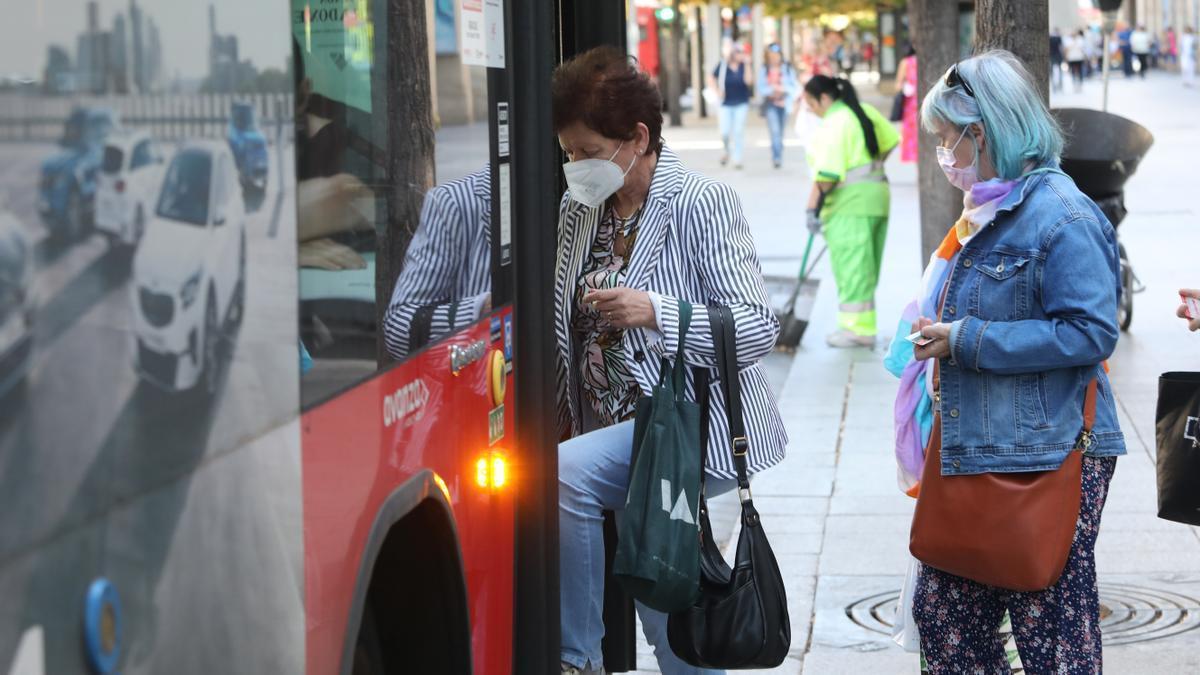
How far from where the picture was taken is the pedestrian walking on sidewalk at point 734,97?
24.9 meters

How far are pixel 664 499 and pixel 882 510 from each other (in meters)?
3.47

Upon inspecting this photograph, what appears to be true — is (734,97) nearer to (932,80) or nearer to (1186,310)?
(932,80)

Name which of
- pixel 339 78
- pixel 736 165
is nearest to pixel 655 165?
pixel 339 78

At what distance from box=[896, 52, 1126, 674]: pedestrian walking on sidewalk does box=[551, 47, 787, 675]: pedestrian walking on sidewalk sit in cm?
44

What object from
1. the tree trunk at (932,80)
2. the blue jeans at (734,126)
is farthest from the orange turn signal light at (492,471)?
the blue jeans at (734,126)

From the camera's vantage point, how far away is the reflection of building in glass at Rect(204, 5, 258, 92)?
70.2 inches

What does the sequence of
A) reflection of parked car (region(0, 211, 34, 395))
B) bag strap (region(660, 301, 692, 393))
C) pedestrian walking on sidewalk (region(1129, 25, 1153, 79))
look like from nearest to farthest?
reflection of parked car (region(0, 211, 34, 395)) < bag strap (region(660, 301, 692, 393)) < pedestrian walking on sidewalk (region(1129, 25, 1153, 79))

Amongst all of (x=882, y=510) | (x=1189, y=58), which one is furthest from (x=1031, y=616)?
(x=1189, y=58)

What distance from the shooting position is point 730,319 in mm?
3643

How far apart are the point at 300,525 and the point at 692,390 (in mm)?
1731

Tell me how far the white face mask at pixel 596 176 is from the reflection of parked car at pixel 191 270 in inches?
73.3

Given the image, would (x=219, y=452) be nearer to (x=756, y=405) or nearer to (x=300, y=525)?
(x=300, y=525)

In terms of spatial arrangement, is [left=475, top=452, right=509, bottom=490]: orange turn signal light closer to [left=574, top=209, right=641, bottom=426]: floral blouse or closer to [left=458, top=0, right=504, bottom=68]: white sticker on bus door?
[left=574, top=209, right=641, bottom=426]: floral blouse

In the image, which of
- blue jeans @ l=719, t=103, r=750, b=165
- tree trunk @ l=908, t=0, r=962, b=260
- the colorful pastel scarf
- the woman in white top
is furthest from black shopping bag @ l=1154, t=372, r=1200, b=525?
the woman in white top
